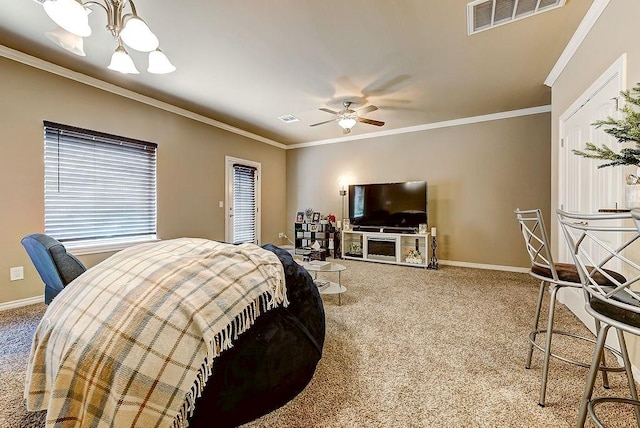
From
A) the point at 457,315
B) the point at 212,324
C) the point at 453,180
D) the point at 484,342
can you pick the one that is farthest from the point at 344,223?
the point at 212,324

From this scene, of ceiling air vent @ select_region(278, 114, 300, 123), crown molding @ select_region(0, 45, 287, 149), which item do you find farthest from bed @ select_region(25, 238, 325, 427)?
ceiling air vent @ select_region(278, 114, 300, 123)

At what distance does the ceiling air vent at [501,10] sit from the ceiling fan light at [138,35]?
7.56 ft

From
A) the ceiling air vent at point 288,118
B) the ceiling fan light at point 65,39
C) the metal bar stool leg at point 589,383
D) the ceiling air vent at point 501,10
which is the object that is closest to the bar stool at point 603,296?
the metal bar stool leg at point 589,383

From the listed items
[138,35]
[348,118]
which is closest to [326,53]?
[348,118]

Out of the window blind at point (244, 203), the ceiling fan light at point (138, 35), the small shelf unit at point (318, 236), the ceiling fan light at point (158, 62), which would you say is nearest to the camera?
the ceiling fan light at point (138, 35)

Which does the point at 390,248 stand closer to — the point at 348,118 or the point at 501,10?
the point at 348,118

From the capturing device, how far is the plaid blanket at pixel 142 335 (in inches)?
41.4

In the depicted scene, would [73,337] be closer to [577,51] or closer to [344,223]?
[577,51]

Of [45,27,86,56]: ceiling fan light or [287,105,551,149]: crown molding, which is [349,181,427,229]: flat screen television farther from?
[45,27,86,56]: ceiling fan light

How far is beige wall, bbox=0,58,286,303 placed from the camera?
282 cm

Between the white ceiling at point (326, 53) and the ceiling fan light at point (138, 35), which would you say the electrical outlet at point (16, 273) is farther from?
the ceiling fan light at point (138, 35)

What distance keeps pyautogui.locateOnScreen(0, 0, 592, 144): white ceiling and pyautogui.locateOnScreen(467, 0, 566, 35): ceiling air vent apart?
8 centimetres

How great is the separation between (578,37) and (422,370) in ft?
10.4

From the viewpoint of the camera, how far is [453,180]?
5016mm
